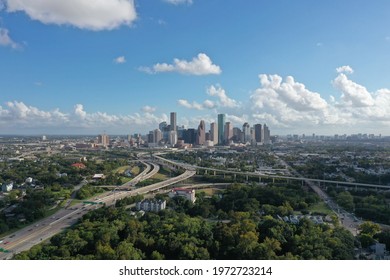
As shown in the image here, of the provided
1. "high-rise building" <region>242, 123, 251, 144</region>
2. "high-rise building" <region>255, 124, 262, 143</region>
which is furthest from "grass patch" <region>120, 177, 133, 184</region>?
"high-rise building" <region>255, 124, 262, 143</region>

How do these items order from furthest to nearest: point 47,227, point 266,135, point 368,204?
point 266,135
point 368,204
point 47,227

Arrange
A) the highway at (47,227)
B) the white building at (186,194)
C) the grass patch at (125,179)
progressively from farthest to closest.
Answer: the grass patch at (125,179)
the white building at (186,194)
the highway at (47,227)

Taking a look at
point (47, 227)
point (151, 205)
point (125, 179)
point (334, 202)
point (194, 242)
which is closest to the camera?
point (194, 242)

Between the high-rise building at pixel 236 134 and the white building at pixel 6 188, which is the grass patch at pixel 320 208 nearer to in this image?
the white building at pixel 6 188

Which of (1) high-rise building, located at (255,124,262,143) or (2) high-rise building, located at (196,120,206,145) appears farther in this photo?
(1) high-rise building, located at (255,124,262,143)

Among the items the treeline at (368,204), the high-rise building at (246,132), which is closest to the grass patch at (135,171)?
the treeline at (368,204)

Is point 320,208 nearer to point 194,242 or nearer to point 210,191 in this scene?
point 210,191

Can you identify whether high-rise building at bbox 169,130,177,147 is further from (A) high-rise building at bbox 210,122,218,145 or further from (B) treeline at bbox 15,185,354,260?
(B) treeline at bbox 15,185,354,260

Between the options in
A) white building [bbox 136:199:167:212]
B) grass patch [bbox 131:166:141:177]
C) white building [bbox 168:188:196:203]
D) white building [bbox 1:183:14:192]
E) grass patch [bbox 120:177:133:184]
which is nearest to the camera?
white building [bbox 136:199:167:212]

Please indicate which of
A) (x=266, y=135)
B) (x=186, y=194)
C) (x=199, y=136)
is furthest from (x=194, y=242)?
(x=266, y=135)
